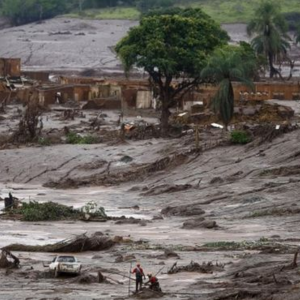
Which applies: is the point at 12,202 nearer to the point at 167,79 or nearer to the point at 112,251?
the point at 112,251

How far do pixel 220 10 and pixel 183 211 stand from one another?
11136 centimetres

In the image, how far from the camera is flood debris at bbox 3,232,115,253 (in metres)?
34.8

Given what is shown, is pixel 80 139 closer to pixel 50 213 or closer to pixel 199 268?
pixel 50 213

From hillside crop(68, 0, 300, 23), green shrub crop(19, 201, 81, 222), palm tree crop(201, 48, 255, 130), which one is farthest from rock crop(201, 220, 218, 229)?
hillside crop(68, 0, 300, 23)

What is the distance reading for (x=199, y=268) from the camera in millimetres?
30422

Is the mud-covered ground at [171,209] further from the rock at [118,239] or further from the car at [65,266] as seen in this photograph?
the rock at [118,239]

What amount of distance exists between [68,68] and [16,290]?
10271 cm

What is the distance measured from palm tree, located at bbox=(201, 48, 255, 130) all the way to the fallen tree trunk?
26.7 m

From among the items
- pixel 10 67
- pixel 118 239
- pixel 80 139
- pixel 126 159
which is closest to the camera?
pixel 118 239

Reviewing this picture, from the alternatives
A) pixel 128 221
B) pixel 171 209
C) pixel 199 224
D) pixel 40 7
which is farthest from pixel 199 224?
pixel 40 7

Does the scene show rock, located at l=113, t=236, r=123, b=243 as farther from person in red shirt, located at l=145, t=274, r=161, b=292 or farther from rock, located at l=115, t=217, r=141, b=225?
person in red shirt, located at l=145, t=274, r=161, b=292

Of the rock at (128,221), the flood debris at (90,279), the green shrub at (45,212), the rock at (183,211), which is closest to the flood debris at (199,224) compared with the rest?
the rock at (128,221)

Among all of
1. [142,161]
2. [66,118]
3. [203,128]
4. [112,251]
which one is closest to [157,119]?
[66,118]

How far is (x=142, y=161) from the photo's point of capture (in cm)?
6012
